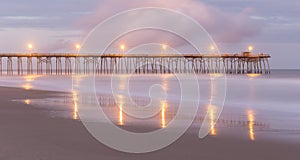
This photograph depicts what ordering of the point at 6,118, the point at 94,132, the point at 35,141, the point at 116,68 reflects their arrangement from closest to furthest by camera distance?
the point at 35,141 → the point at 94,132 → the point at 6,118 → the point at 116,68

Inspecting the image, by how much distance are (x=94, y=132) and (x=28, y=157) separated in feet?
6.90

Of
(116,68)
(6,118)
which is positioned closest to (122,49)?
(116,68)

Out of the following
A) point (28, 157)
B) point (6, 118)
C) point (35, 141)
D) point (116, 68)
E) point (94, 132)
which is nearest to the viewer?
point (28, 157)

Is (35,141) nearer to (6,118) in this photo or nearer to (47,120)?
(47,120)

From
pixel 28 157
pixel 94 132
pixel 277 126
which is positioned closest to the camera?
pixel 28 157

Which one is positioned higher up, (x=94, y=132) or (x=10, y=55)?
(x=10, y=55)

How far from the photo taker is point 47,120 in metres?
8.57

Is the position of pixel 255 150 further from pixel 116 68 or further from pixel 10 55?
pixel 116 68

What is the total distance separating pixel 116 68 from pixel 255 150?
215 feet

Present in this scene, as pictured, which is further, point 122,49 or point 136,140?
point 122,49

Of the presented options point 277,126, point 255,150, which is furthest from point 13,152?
point 277,126

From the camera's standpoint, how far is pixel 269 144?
6.07m

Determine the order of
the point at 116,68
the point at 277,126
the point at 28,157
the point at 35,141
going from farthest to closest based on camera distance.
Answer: the point at 116,68
the point at 277,126
the point at 35,141
the point at 28,157

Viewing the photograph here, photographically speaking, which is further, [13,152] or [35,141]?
[35,141]
